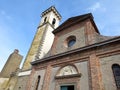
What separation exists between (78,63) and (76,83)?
150 centimetres

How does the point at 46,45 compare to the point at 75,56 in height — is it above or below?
above

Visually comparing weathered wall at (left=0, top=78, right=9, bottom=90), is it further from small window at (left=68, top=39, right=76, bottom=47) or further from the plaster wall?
the plaster wall

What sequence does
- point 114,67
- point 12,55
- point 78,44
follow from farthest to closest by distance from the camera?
point 12,55, point 78,44, point 114,67

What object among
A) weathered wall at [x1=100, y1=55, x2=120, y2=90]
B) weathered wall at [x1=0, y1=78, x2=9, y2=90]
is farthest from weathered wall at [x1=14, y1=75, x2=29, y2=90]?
weathered wall at [x1=100, y1=55, x2=120, y2=90]

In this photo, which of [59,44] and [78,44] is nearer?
Result: [78,44]

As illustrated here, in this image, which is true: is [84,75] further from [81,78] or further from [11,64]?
[11,64]

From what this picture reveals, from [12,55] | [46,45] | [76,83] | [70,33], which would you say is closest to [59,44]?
[70,33]

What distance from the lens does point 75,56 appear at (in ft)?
29.9

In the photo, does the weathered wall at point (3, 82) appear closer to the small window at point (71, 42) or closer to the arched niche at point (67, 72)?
the arched niche at point (67, 72)

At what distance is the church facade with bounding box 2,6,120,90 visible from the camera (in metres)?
7.20

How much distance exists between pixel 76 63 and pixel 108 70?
2426 mm

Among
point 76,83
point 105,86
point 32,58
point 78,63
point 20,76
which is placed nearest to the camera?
point 105,86

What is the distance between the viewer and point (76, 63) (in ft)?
28.8

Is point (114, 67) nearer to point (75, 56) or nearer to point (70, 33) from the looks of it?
point (75, 56)
